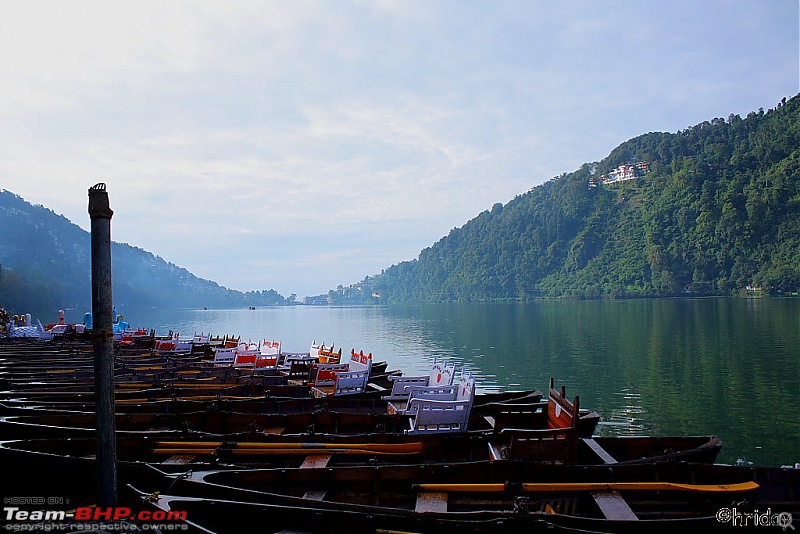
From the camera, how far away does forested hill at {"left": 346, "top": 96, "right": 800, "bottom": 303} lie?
4685 inches

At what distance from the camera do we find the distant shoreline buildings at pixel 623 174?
181000 mm

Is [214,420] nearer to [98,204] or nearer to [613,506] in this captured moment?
[98,204]

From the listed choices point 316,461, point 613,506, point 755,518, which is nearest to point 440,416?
point 316,461

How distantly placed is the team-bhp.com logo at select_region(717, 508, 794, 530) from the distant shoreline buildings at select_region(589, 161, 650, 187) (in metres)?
184

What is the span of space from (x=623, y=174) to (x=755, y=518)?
193 meters

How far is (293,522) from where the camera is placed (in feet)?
22.1

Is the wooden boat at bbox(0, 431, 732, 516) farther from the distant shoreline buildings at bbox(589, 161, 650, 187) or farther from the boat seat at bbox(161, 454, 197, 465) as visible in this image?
the distant shoreline buildings at bbox(589, 161, 650, 187)

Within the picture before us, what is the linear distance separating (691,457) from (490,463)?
3407mm

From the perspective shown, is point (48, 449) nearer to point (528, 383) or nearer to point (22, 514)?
point (22, 514)

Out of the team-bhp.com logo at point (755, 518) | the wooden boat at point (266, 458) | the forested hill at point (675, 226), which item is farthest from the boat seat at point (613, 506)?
the forested hill at point (675, 226)

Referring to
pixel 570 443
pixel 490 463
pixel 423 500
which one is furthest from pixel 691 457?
pixel 423 500

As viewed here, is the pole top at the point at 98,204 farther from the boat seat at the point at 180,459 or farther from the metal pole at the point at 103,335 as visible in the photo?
the boat seat at the point at 180,459

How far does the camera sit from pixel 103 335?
21.7 ft

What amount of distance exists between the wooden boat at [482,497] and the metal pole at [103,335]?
21.0 inches
